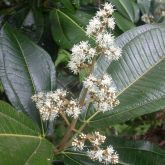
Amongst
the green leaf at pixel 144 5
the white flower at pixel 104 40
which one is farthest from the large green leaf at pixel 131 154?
the green leaf at pixel 144 5

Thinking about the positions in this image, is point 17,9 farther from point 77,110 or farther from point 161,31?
point 77,110

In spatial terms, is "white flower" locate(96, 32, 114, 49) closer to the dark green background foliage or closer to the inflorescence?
A: the inflorescence

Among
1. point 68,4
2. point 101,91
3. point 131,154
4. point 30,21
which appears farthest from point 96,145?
point 30,21

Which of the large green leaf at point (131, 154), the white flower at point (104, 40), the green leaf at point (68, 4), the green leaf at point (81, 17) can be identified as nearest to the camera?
the white flower at point (104, 40)

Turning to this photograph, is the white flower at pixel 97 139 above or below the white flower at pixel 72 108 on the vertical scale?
below

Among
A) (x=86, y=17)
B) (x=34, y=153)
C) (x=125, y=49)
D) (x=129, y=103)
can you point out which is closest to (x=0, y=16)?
(x=86, y=17)

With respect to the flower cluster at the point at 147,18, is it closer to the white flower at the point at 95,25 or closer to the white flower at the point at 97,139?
the white flower at the point at 95,25

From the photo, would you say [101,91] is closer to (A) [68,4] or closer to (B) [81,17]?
(A) [68,4]
